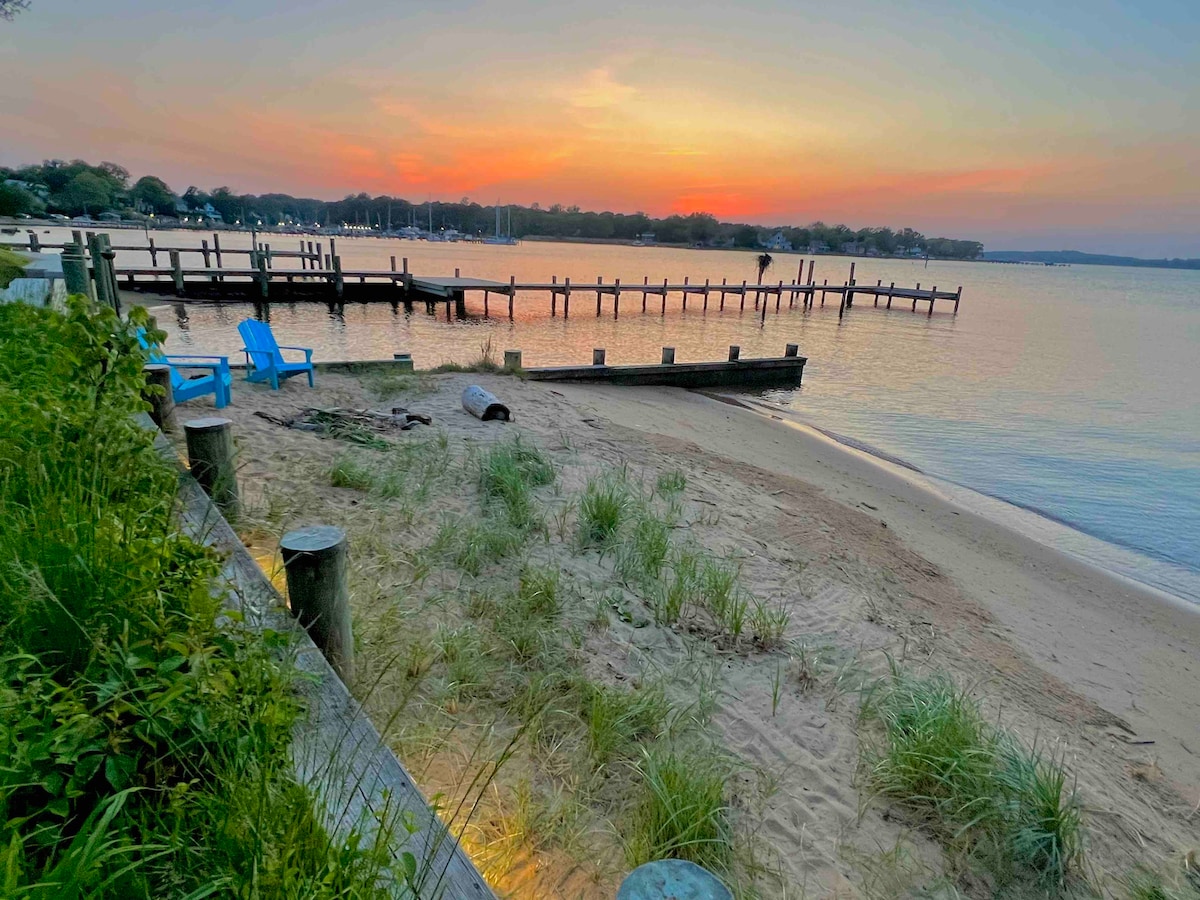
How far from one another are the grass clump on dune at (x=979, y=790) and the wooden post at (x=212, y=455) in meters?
3.55

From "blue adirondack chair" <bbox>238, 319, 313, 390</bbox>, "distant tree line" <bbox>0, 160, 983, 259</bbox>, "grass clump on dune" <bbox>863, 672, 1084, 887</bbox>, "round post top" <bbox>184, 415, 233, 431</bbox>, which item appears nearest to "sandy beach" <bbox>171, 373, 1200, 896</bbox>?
"grass clump on dune" <bbox>863, 672, 1084, 887</bbox>

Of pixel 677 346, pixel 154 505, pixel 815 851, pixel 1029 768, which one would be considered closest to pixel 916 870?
pixel 815 851

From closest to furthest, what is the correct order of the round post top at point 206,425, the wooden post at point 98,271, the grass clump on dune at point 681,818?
the grass clump on dune at point 681,818 → the round post top at point 206,425 → the wooden post at point 98,271

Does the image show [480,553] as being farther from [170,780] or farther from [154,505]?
[170,780]

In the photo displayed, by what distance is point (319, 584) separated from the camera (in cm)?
219

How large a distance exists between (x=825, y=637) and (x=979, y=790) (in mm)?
1410

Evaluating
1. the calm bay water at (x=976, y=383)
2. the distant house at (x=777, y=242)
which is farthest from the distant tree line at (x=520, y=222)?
the calm bay water at (x=976, y=383)

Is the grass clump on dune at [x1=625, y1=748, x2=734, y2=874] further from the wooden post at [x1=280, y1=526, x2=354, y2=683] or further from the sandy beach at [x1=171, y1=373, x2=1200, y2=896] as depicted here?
the wooden post at [x1=280, y1=526, x2=354, y2=683]

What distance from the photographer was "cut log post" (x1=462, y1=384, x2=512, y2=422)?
8078 mm

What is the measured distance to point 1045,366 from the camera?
77.2ft

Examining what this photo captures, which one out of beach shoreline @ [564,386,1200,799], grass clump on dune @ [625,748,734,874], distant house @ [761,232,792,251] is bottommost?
beach shoreline @ [564,386,1200,799]

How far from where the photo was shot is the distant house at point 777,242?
143875 mm

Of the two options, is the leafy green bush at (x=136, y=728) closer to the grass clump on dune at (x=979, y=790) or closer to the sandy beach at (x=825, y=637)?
the sandy beach at (x=825, y=637)

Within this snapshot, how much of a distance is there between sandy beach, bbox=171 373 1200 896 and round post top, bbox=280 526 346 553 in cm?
56
